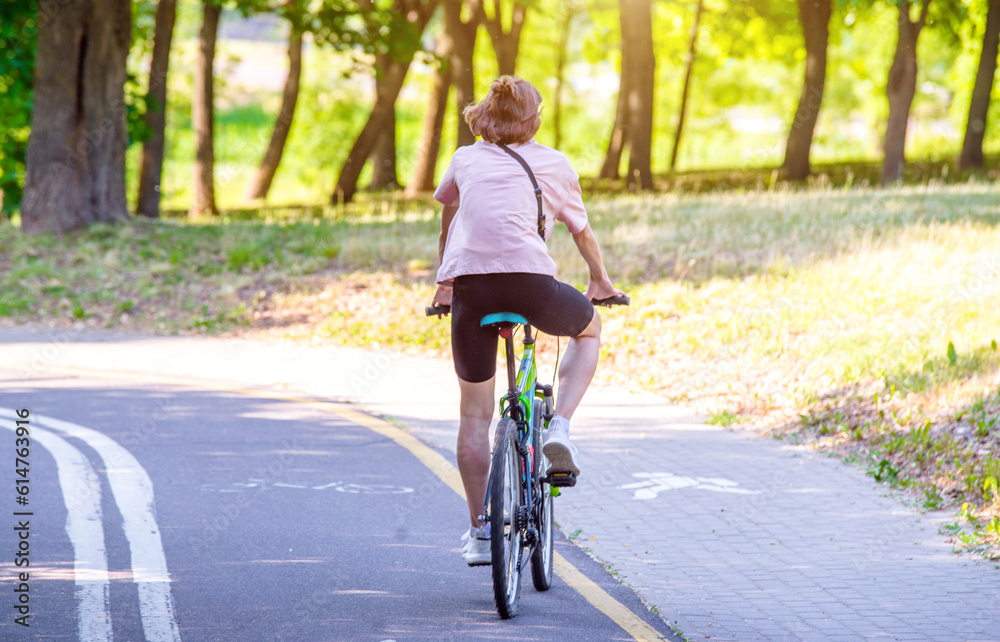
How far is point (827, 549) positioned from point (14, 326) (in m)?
11.0

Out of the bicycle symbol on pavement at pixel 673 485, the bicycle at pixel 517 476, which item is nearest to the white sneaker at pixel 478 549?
the bicycle at pixel 517 476

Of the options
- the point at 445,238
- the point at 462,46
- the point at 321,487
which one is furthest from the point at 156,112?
the point at 445,238

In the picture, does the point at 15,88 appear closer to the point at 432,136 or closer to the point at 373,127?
the point at 373,127

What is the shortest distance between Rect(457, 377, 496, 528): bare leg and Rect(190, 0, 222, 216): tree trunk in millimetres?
21282

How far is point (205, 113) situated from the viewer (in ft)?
82.7

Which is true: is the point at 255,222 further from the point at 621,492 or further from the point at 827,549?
the point at 827,549

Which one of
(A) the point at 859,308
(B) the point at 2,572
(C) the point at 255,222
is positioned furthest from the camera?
(C) the point at 255,222

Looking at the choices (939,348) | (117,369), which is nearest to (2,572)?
(117,369)

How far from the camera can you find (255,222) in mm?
19516

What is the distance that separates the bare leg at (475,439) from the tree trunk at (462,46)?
22299 millimetres

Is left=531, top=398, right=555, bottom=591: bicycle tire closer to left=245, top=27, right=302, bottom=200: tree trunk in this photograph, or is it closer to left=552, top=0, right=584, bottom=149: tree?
left=245, top=27, right=302, bottom=200: tree trunk

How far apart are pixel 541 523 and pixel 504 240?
1.29 metres

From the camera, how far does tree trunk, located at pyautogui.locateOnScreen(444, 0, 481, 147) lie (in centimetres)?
2683

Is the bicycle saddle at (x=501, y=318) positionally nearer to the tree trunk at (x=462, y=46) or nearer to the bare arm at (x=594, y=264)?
the bare arm at (x=594, y=264)
